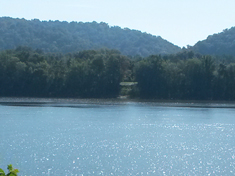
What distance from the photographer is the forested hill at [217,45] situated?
168 meters

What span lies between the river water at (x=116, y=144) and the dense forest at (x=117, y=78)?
30341 millimetres

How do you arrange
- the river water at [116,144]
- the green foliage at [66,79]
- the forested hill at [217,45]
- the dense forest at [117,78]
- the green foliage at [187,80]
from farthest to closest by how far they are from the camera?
the forested hill at [217,45], the green foliage at [66,79], the dense forest at [117,78], the green foliage at [187,80], the river water at [116,144]

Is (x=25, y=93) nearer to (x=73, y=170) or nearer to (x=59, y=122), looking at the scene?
(x=59, y=122)

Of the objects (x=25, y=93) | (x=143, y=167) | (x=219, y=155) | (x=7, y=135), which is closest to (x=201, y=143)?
(x=219, y=155)

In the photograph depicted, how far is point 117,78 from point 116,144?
50988 mm

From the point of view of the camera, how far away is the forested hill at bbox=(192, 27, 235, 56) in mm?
167975

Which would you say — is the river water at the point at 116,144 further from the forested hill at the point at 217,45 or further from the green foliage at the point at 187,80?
the forested hill at the point at 217,45

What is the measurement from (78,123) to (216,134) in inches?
545

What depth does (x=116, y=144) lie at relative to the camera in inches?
1166

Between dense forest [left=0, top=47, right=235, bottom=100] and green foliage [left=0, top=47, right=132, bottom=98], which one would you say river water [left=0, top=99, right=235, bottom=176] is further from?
green foliage [left=0, top=47, right=132, bottom=98]

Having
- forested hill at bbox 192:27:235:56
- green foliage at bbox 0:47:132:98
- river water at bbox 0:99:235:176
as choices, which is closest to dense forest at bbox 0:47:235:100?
green foliage at bbox 0:47:132:98

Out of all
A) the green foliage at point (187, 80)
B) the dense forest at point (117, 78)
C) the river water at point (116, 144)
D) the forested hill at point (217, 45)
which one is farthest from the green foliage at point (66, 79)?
the forested hill at point (217, 45)

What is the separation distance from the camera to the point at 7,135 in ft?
105

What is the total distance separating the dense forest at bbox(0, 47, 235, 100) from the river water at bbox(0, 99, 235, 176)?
1195 inches
